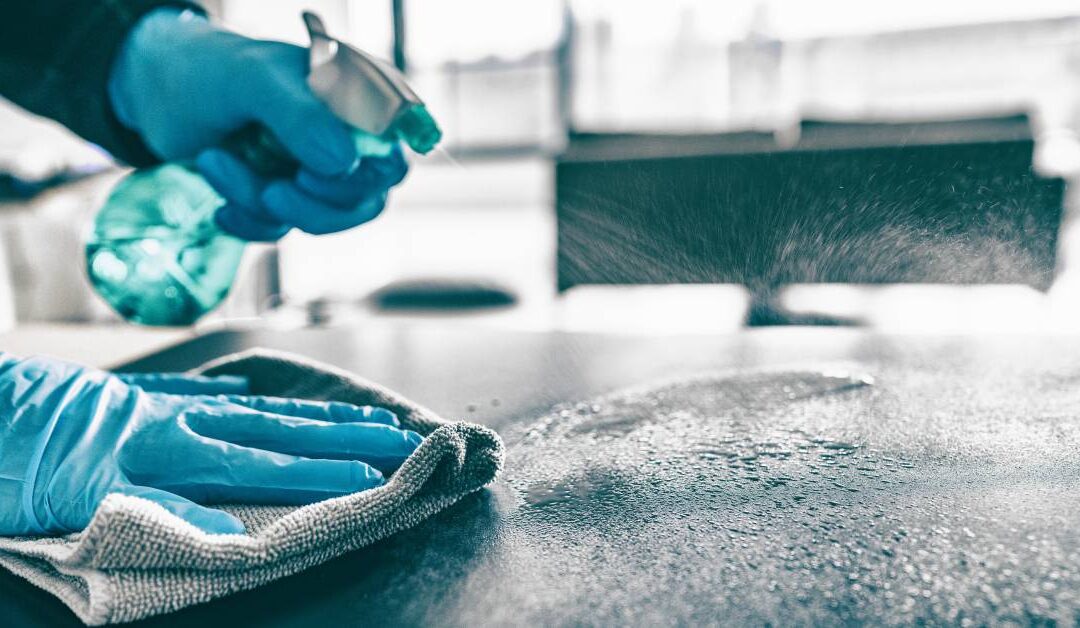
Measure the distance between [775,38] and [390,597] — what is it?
7.65 metres

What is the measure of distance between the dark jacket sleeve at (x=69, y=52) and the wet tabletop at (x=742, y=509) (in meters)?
0.49

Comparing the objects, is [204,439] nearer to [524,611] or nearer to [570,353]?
[524,611]

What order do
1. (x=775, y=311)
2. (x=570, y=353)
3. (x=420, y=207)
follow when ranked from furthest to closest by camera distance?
(x=420, y=207), (x=775, y=311), (x=570, y=353)

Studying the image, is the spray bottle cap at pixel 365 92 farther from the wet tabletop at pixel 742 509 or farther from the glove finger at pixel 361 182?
the wet tabletop at pixel 742 509

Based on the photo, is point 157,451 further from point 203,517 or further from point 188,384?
point 188,384

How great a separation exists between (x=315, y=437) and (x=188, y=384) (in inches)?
11.0

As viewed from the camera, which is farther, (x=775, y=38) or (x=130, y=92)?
(x=775, y=38)

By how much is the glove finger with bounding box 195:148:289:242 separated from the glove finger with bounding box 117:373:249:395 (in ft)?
0.55

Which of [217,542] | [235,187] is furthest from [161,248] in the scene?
[217,542]

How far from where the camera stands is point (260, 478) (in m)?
0.51

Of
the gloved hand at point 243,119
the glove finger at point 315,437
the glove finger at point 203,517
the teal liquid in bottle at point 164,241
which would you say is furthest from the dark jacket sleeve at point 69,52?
the glove finger at point 203,517

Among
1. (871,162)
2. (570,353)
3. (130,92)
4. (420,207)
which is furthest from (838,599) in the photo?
(420,207)

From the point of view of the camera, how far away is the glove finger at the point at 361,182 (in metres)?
0.73

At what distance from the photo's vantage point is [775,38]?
7086 millimetres
